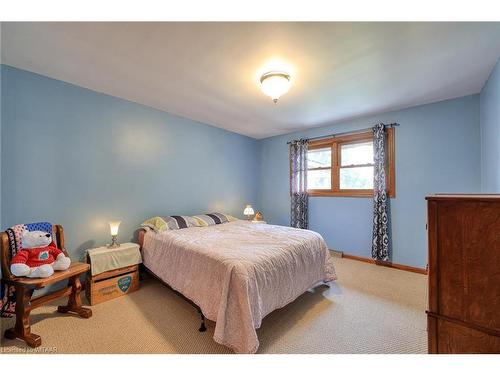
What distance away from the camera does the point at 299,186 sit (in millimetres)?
4277

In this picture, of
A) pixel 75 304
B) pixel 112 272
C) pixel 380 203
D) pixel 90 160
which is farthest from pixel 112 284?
pixel 380 203

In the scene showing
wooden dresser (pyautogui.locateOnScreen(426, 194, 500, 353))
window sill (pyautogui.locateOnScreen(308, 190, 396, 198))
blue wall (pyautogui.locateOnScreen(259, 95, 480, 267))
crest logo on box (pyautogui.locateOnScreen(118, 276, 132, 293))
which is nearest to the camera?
wooden dresser (pyautogui.locateOnScreen(426, 194, 500, 353))

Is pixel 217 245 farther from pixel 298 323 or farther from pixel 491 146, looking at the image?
pixel 491 146

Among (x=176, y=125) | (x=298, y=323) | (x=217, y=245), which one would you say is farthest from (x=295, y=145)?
(x=298, y=323)

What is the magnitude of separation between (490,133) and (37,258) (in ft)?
15.4

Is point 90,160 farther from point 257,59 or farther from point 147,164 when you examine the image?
point 257,59

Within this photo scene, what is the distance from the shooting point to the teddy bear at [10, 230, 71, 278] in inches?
66.4

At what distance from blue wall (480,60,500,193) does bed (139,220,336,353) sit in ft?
6.40

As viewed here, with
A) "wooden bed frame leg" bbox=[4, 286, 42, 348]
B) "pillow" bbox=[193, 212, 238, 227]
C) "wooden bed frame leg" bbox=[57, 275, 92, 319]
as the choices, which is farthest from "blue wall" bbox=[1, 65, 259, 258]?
"wooden bed frame leg" bbox=[4, 286, 42, 348]

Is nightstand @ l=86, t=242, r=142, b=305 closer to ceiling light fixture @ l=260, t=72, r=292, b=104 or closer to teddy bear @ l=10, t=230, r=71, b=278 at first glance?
teddy bear @ l=10, t=230, r=71, b=278

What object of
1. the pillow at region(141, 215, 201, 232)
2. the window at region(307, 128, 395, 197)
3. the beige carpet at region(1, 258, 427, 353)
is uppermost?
the window at region(307, 128, 395, 197)

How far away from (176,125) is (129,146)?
Result: 2.78ft

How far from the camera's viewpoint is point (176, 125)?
11.4ft

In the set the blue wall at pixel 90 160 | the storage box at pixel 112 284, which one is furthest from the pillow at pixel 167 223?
the storage box at pixel 112 284
